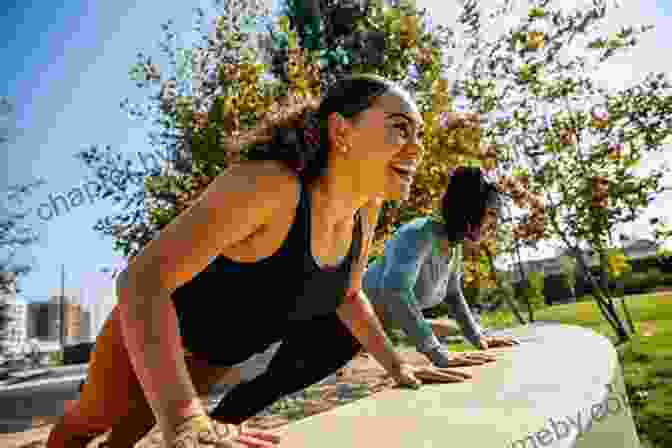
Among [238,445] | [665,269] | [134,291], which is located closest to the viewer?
[238,445]

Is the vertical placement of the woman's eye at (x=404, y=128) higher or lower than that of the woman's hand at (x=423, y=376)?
higher

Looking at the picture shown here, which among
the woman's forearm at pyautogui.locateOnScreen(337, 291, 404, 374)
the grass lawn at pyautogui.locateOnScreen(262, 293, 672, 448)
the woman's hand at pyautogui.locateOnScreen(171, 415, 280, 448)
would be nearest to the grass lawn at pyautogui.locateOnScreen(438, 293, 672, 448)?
the grass lawn at pyautogui.locateOnScreen(262, 293, 672, 448)

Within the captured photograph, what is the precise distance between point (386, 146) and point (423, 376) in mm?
807

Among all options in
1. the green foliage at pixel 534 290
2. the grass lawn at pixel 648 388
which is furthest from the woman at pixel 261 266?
the green foliage at pixel 534 290

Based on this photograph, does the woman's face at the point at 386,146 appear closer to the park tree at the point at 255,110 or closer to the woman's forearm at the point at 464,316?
the woman's forearm at the point at 464,316

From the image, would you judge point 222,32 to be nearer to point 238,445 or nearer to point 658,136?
point 658,136

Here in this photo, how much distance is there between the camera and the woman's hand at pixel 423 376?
4.80 feet

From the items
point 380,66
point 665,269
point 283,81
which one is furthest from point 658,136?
point 665,269

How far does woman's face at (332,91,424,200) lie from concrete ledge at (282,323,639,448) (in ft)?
2.19

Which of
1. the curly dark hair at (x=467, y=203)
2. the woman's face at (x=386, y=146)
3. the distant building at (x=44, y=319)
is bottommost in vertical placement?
the distant building at (x=44, y=319)

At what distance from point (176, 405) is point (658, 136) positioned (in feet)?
22.7

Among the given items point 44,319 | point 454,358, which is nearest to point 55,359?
point 44,319

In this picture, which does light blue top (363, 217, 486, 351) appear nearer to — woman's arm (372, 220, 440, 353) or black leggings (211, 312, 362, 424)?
woman's arm (372, 220, 440, 353)

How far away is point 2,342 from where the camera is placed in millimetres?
13883
